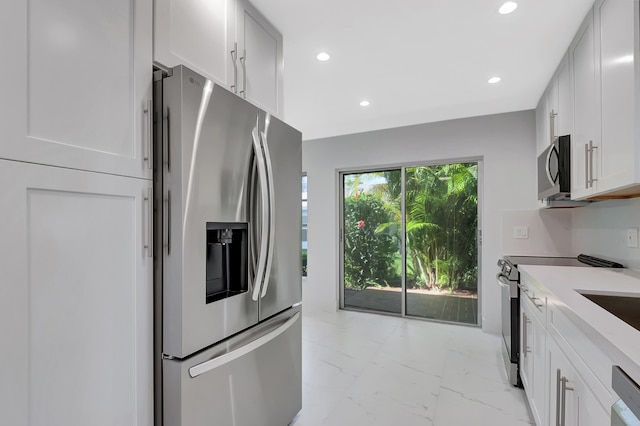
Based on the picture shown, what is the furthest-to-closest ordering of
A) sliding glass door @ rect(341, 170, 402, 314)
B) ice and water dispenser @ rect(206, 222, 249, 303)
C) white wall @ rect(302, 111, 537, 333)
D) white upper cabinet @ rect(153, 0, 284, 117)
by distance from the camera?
sliding glass door @ rect(341, 170, 402, 314), white wall @ rect(302, 111, 537, 333), ice and water dispenser @ rect(206, 222, 249, 303), white upper cabinet @ rect(153, 0, 284, 117)

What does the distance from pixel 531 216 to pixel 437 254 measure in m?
1.15

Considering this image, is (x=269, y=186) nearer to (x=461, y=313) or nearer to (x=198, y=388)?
(x=198, y=388)

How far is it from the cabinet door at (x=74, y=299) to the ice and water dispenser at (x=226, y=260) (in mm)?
271

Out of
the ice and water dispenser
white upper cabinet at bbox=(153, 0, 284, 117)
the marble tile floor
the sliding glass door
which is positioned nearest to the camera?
white upper cabinet at bbox=(153, 0, 284, 117)

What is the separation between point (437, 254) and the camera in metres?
4.03

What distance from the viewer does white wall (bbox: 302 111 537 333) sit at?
356 centimetres

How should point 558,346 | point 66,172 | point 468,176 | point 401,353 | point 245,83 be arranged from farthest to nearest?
point 468,176 < point 401,353 < point 245,83 < point 558,346 < point 66,172

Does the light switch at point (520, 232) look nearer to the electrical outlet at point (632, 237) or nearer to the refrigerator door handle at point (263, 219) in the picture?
the electrical outlet at point (632, 237)

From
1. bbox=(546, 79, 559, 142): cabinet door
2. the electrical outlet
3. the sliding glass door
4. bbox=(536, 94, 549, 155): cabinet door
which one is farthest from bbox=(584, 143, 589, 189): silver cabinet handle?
the sliding glass door

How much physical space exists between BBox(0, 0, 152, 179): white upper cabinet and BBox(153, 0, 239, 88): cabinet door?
0.06 metres

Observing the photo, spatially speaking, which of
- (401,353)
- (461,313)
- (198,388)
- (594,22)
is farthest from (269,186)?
(461,313)

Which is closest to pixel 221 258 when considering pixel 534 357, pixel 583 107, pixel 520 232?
pixel 534 357

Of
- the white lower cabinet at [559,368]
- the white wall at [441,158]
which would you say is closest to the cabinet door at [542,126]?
the white wall at [441,158]

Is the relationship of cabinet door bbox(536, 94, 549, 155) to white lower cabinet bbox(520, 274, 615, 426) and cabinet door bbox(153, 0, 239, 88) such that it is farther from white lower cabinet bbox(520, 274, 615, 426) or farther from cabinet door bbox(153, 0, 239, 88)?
cabinet door bbox(153, 0, 239, 88)
